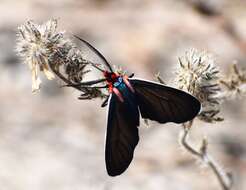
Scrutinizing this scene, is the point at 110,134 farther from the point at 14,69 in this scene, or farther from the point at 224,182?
the point at 14,69

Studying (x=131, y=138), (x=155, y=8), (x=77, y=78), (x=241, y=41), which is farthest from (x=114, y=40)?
(x=131, y=138)

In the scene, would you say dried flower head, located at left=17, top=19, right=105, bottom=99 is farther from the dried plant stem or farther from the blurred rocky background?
the blurred rocky background

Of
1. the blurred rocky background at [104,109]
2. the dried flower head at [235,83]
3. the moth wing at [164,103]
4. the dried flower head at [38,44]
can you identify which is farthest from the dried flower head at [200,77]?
the blurred rocky background at [104,109]

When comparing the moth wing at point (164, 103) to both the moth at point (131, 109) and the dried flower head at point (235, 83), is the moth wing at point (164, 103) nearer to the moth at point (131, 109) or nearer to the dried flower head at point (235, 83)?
the moth at point (131, 109)

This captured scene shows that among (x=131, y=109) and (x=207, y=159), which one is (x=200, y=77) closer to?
(x=131, y=109)

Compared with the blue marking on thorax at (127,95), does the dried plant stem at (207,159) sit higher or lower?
lower

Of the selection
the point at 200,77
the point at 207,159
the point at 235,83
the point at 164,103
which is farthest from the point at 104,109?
the point at 164,103
